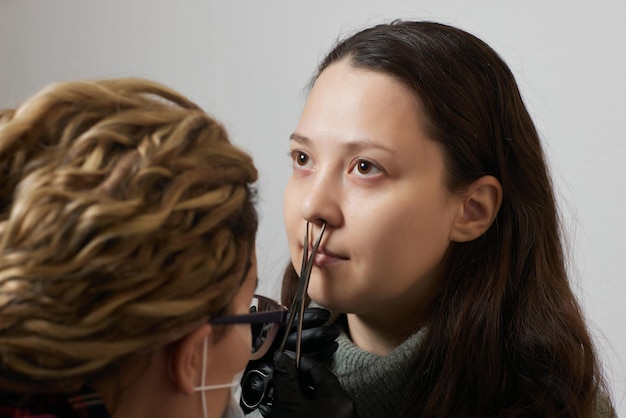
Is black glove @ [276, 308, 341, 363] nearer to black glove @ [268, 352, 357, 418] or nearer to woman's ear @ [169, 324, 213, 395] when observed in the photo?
black glove @ [268, 352, 357, 418]

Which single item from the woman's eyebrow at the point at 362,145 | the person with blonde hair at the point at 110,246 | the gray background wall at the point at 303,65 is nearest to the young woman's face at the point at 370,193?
the woman's eyebrow at the point at 362,145

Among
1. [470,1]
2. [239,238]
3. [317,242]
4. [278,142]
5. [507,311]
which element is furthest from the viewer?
[278,142]

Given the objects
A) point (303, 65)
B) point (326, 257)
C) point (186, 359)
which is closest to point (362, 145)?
point (326, 257)

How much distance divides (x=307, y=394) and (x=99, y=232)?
540 millimetres

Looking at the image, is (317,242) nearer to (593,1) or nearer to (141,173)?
(141,173)

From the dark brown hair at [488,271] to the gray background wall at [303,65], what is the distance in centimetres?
36

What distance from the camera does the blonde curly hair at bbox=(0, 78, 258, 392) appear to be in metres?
0.65

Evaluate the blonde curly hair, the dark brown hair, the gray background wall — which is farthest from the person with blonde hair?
the gray background wall

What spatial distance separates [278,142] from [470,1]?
58cm

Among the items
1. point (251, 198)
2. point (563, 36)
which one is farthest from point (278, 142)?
point (251, 198)

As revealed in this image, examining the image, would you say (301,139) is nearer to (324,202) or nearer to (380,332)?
(324,202)

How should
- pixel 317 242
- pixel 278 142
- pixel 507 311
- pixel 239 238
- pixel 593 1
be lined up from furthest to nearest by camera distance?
pixel 278 142 → pixel 593 1 → pixel 507 311 → pixel 317 242 → pixel 239 238

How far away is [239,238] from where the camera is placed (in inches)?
29.6

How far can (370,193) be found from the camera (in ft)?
3.62
